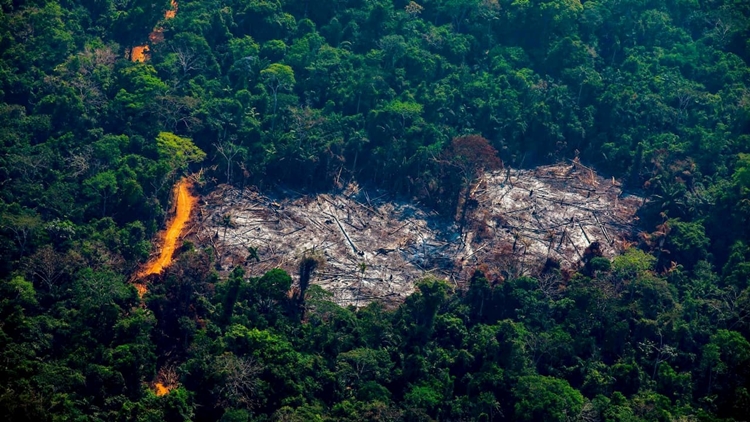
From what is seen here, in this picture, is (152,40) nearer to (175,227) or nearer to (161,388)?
(175,227)

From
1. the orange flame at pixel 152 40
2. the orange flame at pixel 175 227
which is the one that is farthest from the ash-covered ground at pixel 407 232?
the orange flame at pixel 152 40

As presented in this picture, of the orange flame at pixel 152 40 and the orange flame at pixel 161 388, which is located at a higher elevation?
the orange flame at pixel 152 40

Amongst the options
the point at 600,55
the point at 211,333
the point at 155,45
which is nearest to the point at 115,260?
the point at 211,333

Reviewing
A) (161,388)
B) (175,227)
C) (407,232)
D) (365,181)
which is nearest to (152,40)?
(175,227)

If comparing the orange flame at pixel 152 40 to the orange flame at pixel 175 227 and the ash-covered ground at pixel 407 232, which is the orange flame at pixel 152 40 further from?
the ash-covered ground at pixel 407 232

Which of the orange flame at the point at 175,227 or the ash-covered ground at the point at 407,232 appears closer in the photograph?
the orange flame at the point at 175,227
